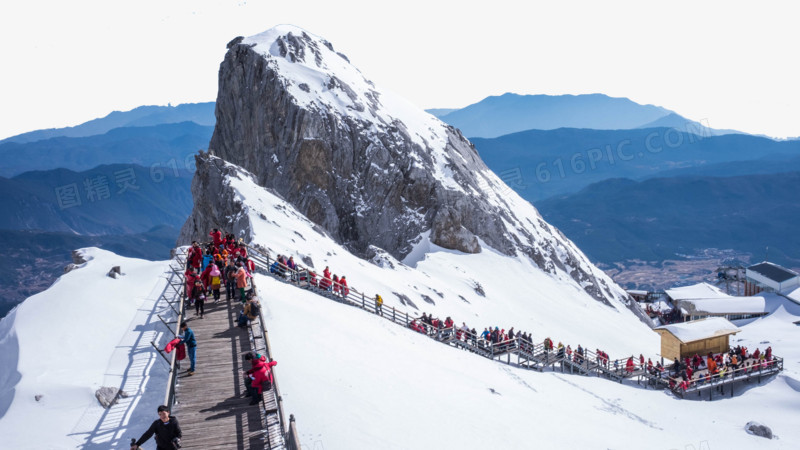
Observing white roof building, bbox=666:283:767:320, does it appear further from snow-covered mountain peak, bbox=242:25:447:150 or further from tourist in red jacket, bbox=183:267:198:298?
tourist in red jacket, bbox=183:267:198:298

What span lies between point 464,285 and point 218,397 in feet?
130

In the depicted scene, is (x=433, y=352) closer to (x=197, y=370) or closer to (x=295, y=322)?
(x=295, y=322)

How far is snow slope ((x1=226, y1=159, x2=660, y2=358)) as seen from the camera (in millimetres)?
39406

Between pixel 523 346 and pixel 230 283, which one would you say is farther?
pixel 523 346

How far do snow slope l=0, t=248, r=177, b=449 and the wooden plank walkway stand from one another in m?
2.11

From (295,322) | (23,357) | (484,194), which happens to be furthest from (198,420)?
(484,194)

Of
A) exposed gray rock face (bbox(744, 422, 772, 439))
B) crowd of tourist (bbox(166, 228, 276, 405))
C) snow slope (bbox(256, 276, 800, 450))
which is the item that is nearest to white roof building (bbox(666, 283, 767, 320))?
snow slope (bbox(256, 276, 800, 450))

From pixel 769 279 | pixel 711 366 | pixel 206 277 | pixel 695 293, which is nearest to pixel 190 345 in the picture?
pixel 206 277

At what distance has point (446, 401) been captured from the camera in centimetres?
1931

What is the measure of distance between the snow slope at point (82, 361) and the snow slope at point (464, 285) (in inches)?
487

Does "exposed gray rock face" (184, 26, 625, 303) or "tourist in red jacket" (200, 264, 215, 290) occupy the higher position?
"exposed gray rock face" (184, 26, 625, 303)

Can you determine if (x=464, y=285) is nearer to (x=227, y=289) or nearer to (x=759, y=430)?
(x=759, y=430)

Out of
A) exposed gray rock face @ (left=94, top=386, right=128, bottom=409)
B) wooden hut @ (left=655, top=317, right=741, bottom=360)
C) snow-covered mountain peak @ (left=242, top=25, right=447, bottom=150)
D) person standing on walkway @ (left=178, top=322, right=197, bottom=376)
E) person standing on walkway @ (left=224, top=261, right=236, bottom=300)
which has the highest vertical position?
snow-covered mountain peak @ (left=242, top=25, right=447, bottom=150)

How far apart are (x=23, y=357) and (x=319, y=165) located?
47.6 meters
